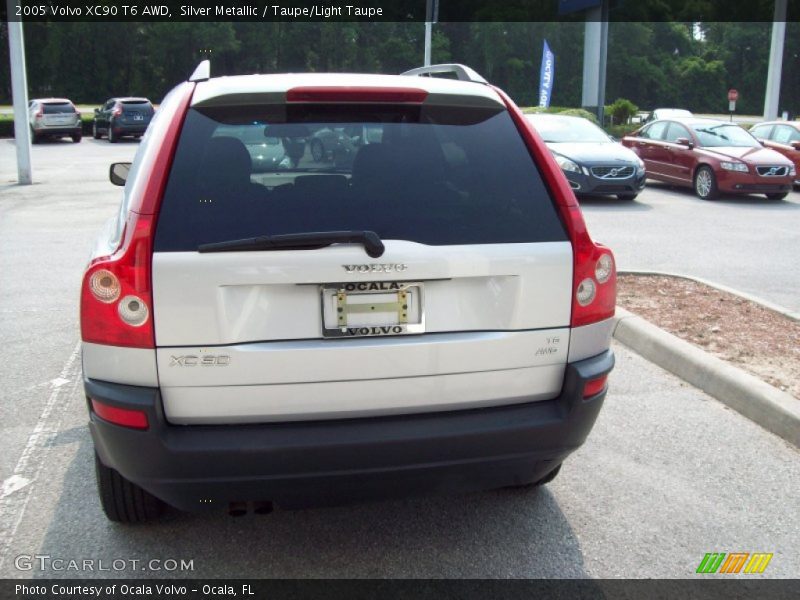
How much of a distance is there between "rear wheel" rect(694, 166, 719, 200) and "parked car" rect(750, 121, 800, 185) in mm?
2440

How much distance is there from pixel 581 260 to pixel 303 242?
1.04m

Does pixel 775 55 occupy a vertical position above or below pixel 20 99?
above

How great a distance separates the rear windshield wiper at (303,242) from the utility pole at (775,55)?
3078 cm

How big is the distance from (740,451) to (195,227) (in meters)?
3.09

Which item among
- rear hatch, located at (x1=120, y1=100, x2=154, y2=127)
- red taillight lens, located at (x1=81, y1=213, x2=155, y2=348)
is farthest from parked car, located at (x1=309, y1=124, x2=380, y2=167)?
rear hatch, located at (x1=120, y1=100, x2=154, y2=127)

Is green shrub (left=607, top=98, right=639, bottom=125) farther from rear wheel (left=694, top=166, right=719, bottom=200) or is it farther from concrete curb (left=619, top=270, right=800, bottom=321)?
concrete curb (left=619, top=270, right=800, bottom=321)

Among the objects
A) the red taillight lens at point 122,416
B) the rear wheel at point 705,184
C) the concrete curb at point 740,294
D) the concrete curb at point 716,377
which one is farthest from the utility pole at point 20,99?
the red taillight lens at point 122,416

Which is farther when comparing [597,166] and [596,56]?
[596,56]

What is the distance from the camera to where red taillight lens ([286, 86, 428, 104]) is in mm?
3006

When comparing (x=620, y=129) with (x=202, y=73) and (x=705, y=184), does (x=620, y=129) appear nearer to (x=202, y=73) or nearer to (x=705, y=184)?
(x=705, y=184)

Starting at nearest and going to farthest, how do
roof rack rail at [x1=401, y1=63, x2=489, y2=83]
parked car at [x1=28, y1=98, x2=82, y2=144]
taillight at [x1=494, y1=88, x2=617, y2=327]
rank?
1. taillight at [x1=494, y1=88, x2=617, y2=327]
2. roof rack rail at [x1=401, y1=63, x2=489, y2=83]
3. parked car at [x1=28, y1=98, x2=82, y2=144]

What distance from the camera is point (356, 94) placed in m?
3.06

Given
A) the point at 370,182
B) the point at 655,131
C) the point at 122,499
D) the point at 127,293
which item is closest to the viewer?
the point at 127,293

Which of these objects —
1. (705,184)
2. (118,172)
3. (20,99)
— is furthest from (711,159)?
(20,99)
